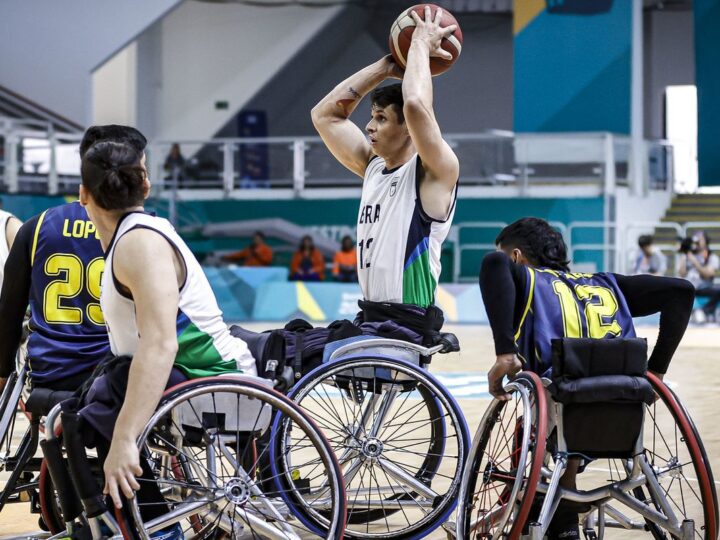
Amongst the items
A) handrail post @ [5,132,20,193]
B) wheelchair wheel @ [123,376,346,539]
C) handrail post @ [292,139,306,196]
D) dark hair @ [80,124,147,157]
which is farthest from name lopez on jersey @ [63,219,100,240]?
handrail post @ [292,139,306,196]

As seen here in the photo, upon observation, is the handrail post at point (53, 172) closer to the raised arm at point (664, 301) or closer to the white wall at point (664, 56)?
the white wall at point (664, 56)

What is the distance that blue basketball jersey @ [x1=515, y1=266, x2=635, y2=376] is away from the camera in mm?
3871

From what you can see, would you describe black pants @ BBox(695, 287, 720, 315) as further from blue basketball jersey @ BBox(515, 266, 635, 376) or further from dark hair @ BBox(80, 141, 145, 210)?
dark hair @ BBox(80, 141, 145, 210)

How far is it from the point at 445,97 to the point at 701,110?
→ 819cm

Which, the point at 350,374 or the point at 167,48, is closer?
the point at 350,374

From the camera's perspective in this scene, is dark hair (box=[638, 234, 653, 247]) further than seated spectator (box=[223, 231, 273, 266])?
No

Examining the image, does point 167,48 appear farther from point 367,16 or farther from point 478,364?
point 478,364

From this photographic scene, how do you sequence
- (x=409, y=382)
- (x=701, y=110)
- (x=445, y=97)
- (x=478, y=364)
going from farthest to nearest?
(x=445, y=97) → (x=701, y=110) → (x=478, y=364) → (x=409, y=382)

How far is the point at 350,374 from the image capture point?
14.3ft

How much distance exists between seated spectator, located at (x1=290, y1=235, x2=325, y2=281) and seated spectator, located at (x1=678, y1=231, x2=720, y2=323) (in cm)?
504

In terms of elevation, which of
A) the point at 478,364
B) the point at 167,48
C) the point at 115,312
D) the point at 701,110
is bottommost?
the point at 478,364

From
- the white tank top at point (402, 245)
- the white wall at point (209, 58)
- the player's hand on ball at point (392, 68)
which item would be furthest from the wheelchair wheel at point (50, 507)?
the white wall at point (209, 58)

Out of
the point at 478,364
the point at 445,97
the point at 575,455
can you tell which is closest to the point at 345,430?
the point at 575,455

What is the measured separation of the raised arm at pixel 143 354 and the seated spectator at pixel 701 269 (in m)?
13.7
